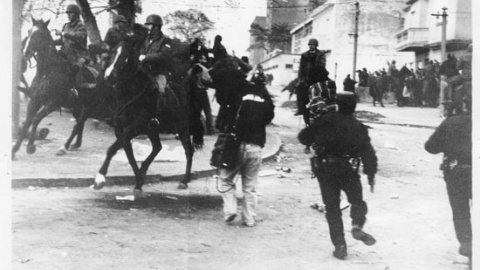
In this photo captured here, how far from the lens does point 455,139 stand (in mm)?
5094

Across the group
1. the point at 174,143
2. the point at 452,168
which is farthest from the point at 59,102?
the point at 452,168

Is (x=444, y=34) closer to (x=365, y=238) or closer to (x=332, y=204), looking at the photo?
(x=332, y=204)

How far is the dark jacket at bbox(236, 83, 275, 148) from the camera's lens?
6.16m

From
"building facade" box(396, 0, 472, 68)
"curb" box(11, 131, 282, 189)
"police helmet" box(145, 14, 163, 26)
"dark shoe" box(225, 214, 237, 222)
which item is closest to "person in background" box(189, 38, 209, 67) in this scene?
"police helmet" box(145, 14, 163, 26)

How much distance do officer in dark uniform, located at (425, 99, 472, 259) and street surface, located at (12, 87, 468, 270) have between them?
352 mm

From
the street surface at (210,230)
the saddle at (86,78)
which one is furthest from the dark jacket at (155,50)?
the saddle at (86,78)

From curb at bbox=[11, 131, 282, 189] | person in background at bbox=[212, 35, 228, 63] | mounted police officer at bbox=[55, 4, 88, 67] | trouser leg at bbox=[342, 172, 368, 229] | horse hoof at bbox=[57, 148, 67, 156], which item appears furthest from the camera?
horse hoof at bbox=[57, 148, 67, 156]

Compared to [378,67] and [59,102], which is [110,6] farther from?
[378,67]

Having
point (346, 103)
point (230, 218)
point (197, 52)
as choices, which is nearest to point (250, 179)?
point (230, 218)

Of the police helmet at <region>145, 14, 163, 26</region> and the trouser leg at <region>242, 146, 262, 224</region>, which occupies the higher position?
the police helmet at <region>145, 14, 163, 26</region>

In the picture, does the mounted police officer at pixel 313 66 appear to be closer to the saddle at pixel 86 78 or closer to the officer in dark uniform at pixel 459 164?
the saddle at pixel 86 78

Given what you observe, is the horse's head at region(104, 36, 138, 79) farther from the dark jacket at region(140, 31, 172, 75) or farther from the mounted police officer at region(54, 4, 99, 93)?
the mounted police officer at region(54, 4, 99, 93)

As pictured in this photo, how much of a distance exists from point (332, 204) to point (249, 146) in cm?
127

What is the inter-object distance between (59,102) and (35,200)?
2.71 m
